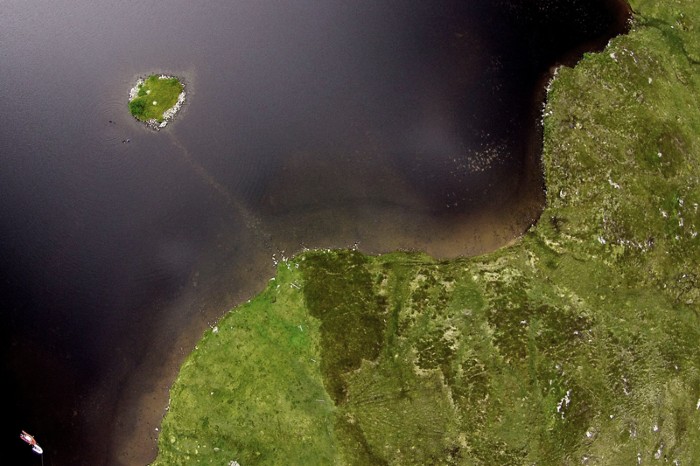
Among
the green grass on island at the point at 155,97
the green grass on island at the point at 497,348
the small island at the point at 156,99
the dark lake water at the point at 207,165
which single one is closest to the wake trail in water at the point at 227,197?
the dark lake water at the point at 207,165

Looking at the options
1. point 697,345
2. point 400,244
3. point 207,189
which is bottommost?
point 207,189

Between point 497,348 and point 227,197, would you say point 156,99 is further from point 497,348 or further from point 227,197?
point 497,348

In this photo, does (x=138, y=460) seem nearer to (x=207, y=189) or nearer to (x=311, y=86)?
(x=207, y=189)

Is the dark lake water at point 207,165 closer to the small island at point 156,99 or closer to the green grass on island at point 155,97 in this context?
the small island at point 156,99

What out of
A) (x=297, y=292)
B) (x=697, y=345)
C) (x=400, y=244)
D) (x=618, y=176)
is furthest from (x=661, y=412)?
(x=297, y=292)

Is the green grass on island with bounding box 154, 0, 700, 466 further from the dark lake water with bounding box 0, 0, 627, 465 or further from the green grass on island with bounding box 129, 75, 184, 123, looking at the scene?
the green grass on island with bounding box 129, 75, 184, 123

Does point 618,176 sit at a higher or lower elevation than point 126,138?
higher
